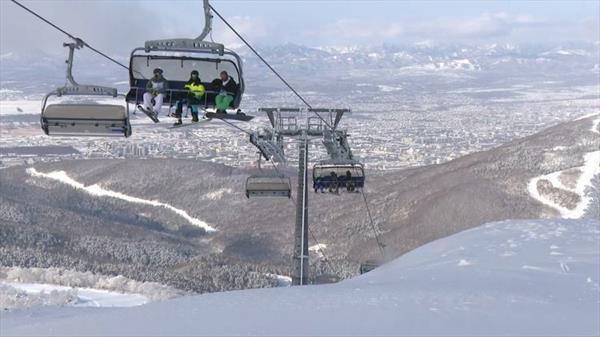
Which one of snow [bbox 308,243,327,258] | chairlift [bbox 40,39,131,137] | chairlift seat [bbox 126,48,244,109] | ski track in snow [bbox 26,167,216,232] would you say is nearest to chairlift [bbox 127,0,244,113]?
chairlift seat [bbox 126,48,244,109]

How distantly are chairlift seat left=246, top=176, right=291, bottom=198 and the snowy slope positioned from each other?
8842 mm

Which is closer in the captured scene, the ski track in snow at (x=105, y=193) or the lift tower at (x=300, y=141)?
the lift tower at (x=300, y=141)

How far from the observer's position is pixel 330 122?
17.9 meters

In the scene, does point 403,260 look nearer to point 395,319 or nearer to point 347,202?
point 395,319

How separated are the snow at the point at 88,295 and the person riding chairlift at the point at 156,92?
20.0 metres

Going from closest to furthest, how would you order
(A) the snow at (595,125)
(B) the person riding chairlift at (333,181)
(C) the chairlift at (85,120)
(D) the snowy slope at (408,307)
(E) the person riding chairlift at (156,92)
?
(D) the snowy slope at (408,307), (C) the chairlift at (85,120), (E) the person riding chairlift at (156,92), (B) the person riding chairlift at (333,181), (A) the snow at (595,125)

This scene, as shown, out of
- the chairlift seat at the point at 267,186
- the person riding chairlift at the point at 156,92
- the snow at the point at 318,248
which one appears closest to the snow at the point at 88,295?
the chairlift seat at the point at 267,186

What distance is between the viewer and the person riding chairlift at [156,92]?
1153cm

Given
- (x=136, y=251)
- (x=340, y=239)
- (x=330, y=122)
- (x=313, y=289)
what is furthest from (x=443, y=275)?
(x=340, y=239)

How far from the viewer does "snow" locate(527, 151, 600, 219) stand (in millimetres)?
53219

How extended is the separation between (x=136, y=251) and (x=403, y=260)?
140 feet

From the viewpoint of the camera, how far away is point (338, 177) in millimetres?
20531

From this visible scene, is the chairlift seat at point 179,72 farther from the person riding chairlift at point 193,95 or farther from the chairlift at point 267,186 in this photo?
the chairlift at point 267,186

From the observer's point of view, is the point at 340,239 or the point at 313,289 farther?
the point at 340,239
